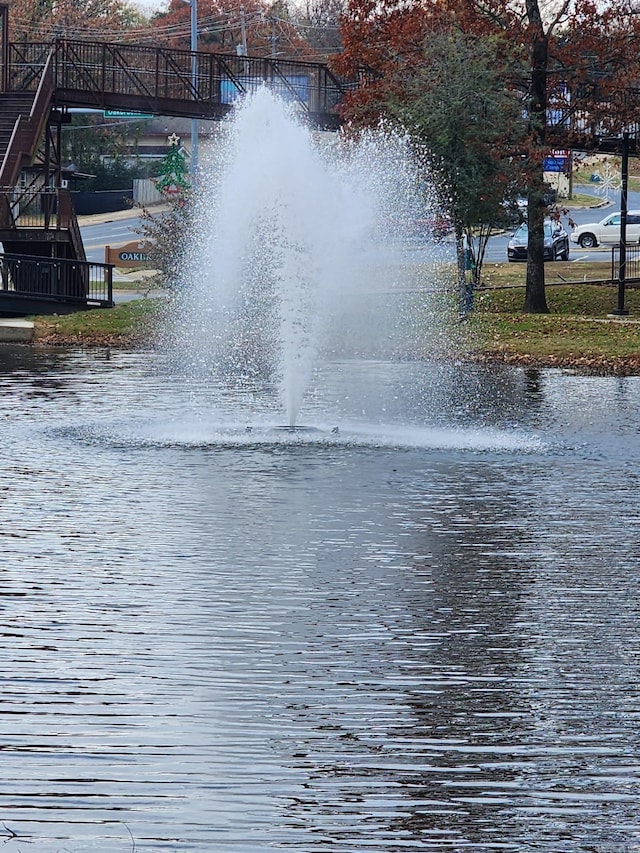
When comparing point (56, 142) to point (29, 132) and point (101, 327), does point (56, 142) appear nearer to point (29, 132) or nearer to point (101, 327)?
point (29, 132)

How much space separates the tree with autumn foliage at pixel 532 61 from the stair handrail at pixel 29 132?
7240 millimetres

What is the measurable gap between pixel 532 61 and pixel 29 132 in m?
12.1

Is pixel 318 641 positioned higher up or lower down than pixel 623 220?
lower down

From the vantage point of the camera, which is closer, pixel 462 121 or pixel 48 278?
pixel 462 121

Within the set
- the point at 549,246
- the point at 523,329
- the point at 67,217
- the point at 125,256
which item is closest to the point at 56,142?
the point at 67,217

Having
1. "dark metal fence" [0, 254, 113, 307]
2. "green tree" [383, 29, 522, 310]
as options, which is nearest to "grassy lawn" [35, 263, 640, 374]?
"dark metal fence" [0, 254, 113, 307]

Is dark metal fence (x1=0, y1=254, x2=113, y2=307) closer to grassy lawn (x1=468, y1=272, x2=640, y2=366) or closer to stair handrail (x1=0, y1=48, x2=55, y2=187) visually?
stair handrail (x1=0, y1=48, x2=55, y2=187)

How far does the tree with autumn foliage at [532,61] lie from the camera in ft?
121

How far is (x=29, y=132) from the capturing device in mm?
39219

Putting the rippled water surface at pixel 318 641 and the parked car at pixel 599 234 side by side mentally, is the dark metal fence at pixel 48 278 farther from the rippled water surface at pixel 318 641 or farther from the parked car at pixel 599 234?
the parked car at pixel 599 234

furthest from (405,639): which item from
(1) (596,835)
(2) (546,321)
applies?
(2) (546,321)

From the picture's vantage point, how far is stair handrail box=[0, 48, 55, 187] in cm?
3788

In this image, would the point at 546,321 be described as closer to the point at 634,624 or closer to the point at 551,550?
the point at 551,550

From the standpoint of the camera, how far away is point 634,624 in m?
9.20
